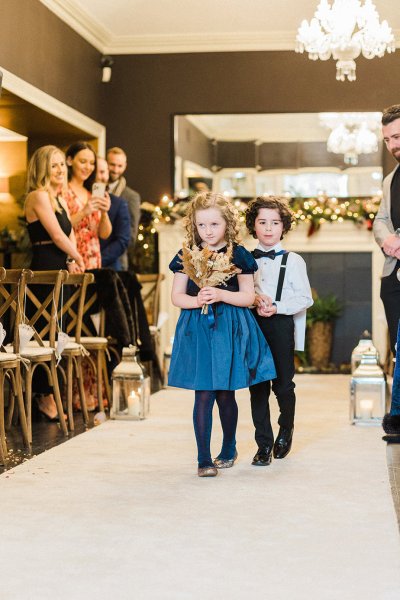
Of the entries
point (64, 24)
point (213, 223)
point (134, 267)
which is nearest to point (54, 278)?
point (213, 223)

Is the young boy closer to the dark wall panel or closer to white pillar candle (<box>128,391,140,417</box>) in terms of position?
white pillar candle (<box>128,391,140,417</box>)

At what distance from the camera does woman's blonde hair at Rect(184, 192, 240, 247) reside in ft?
13.4

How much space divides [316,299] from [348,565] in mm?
6641

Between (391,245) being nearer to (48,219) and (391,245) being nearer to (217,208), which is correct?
(217,208)

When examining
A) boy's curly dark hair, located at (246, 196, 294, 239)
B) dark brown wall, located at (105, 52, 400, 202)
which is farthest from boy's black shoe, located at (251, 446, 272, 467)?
dark brown wall, located at (105, 52, 400, 202)

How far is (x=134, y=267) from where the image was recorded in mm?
9320

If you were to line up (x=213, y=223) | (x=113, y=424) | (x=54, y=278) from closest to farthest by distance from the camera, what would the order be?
(x=213, y=223)
(x=54, y=278)
(x=113, y=424)

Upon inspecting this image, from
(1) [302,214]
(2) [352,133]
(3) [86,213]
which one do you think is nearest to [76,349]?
(3) [86,213]

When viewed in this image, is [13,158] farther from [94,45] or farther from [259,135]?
[259,135]

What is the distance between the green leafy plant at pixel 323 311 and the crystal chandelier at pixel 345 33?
9.01ft

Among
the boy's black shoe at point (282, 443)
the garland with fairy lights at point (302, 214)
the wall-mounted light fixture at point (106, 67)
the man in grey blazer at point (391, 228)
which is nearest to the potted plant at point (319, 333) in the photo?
the garland with fairy lights at point (302, 214)

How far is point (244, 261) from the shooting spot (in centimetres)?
412

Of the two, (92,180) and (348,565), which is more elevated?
(92,180)

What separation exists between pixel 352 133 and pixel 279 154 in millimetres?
705
